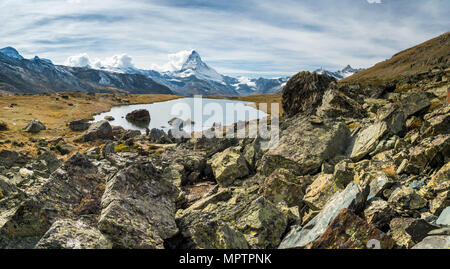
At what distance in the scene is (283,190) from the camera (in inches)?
603

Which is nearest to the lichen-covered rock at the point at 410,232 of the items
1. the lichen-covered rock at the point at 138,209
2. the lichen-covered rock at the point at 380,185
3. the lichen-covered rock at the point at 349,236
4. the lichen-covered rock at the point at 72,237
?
the lichen-covered rock at the point at 349,236

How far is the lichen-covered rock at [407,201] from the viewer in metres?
10.3

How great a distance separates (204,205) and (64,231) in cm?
752

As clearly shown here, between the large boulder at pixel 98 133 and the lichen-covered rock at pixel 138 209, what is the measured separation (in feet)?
216

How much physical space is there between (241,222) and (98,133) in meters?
71.4

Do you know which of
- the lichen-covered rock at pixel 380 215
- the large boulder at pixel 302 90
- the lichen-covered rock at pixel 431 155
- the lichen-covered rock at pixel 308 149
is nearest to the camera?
the lichen-covered rock at pixel 380 215

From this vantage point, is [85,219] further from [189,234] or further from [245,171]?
[245,171]

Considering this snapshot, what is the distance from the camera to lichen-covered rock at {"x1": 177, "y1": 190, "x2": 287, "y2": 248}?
33.5ft

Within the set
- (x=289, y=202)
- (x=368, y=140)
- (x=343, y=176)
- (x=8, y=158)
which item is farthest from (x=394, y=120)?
(x=8, y=158)

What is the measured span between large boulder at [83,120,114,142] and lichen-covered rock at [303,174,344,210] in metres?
71.0

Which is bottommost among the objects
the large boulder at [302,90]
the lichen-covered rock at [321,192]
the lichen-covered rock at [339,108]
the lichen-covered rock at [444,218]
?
the lichen-covered rock at [321,192]

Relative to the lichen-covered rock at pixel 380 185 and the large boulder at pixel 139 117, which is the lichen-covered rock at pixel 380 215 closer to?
the lichen-covered rock at pixel 380 185

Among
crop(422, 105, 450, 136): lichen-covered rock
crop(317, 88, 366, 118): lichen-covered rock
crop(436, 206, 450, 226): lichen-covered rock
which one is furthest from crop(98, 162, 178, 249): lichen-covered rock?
crop(317, 88, 366, 118): lichen-covered rock

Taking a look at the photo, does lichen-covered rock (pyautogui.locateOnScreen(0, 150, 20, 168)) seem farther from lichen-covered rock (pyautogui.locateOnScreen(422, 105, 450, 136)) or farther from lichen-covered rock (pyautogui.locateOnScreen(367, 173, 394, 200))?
lichen-covered rock (pyautogui.locateOnScreen(422, 105, 450, 136))
